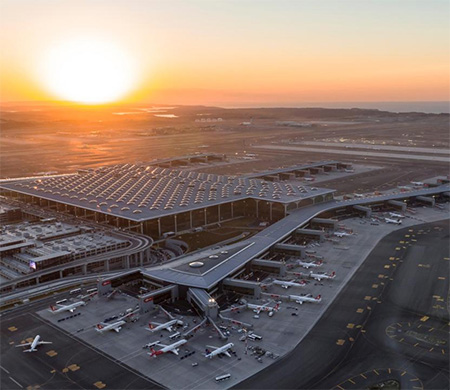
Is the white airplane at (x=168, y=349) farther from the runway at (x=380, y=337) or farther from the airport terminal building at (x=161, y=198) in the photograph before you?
the airport terminal building at (x=161, y=198)

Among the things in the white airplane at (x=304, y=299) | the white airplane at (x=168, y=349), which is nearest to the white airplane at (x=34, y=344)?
the white airplane at (x=168, y=349)

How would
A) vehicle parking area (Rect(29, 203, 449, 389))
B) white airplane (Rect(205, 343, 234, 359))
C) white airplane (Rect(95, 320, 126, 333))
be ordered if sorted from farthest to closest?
white airplane (Rect(95, 320, 126, 333)), white airplane (Rect(205, 343, 234, 359)), vehicle parking area (Rect(29, 203, 449, 389))

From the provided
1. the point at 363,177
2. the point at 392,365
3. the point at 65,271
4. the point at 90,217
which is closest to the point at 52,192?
the point at 90,217

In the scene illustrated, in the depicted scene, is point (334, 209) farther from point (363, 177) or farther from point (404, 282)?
point (363, 177)

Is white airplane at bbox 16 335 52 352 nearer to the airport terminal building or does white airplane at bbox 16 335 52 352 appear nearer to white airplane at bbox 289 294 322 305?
white airplane at bbox 289 294 322 305

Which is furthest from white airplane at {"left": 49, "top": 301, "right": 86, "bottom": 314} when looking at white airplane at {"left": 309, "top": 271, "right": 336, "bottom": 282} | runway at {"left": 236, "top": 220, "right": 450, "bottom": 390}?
white airplane at {"left": 309, "top": 271, "right": 336, "bottom": 282}

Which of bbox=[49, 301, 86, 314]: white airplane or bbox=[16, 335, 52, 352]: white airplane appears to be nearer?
bbox=[16, 335, 52, 352]: white airplane
